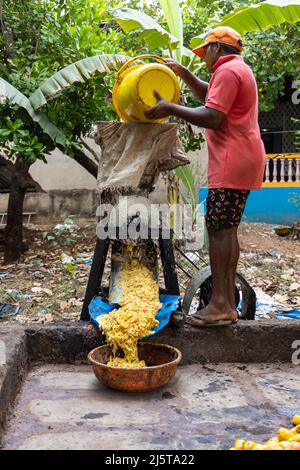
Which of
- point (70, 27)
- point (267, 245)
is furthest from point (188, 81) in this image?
point (267, 245)

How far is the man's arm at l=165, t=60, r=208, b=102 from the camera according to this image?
3.64 metres

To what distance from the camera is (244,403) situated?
3.03 meters

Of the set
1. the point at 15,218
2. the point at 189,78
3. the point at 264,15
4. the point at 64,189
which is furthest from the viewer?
the point at 64,189

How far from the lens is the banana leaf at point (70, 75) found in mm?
5148

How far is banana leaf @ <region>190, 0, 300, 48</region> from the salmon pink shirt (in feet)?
7.62

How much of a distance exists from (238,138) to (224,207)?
0.46 meters

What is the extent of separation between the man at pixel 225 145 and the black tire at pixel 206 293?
0.43 m

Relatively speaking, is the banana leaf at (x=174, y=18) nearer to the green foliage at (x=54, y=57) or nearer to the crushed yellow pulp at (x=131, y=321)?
the green foliage at (x=54, y=57)

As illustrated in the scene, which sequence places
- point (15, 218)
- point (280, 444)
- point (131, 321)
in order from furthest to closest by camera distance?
point (15, 218), point (131, 321), point (280, 444)

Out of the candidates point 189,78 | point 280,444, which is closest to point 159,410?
point 280,444

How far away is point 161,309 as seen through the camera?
345cm

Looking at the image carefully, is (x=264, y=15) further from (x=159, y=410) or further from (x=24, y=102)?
(x=159, y=410)

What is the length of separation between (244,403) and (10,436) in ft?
4.44

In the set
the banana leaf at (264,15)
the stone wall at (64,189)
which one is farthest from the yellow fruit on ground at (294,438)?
the stone wall at (64,189)
